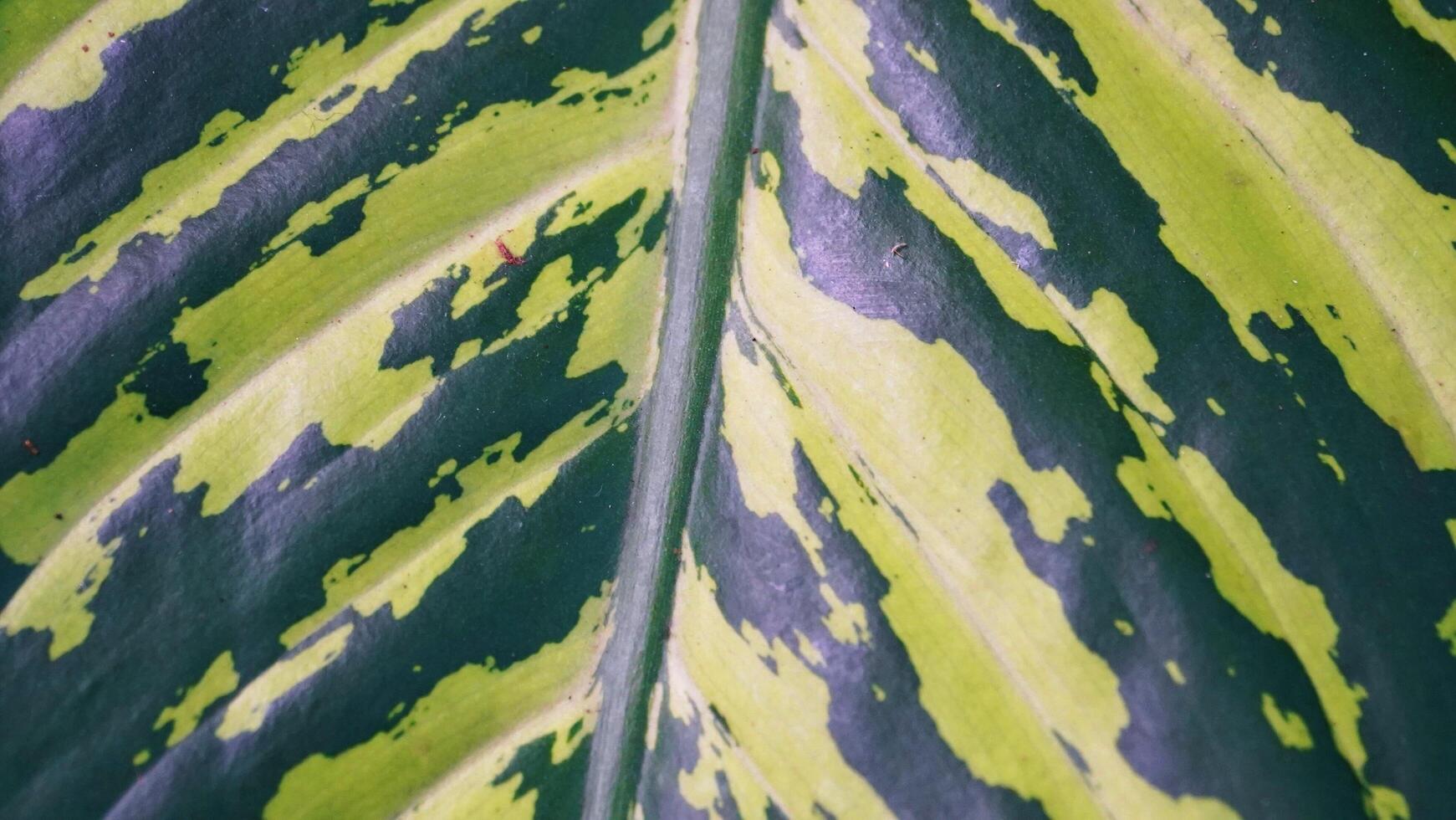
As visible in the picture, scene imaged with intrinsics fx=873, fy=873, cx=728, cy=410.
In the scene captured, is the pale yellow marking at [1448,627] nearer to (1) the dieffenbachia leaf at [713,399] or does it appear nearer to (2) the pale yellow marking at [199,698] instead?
(1) the dieffenbachia leaf at [713,399]

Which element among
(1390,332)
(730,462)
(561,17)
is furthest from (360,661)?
(1390,332)

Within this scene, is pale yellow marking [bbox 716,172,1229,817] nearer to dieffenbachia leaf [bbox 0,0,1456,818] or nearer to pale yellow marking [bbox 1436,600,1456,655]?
dieffenbachia leaf [bbox 0,0,1456,818]

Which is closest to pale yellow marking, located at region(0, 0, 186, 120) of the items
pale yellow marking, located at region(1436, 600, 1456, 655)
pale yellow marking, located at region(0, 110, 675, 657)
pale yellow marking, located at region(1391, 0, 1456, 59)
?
pale yellow marking, located at region(0, 110, 675, 657)

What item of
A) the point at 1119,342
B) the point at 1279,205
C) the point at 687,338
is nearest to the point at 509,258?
the point at 687,338

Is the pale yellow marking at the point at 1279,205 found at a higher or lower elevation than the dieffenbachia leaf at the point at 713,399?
higher

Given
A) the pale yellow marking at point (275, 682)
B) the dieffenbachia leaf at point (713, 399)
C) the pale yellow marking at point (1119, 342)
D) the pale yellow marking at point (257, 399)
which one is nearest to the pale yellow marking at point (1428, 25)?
the dieffenbachia leaf at point (713, 399)

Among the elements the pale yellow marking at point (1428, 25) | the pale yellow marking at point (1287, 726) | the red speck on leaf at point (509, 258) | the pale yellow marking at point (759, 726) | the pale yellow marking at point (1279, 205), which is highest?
the pale yellow marking at point (1428, 25)
